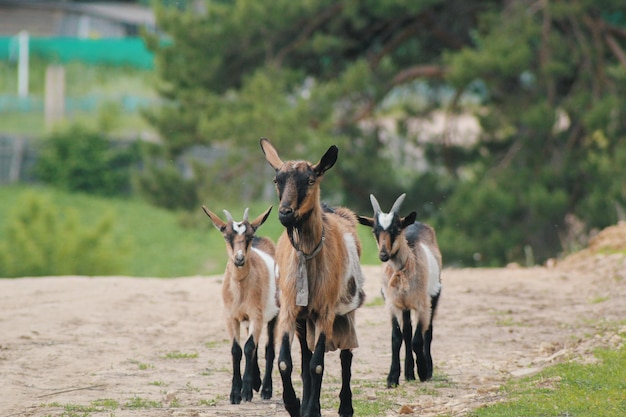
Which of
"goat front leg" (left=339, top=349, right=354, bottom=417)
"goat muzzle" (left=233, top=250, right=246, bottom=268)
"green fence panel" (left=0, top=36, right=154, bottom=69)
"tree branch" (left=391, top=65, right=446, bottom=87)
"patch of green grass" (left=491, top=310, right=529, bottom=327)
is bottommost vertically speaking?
"goat front leg" (left=339, top=349, right=354, bottom=417)

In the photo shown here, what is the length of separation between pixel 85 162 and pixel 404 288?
89.3 ft

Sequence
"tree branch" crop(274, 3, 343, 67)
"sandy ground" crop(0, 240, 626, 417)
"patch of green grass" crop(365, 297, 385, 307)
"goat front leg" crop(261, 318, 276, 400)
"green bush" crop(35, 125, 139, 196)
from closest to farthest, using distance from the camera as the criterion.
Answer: "sandy ground" crop(0, 240, 626, 417)
"goat front leg" crop(261, 318, 276, 400)
"patch of green grass" crop(365, 297, 385, 307)
"tree branch" crop(274, 3, 343, 67)
"green bush" crop(35, 125, 139, 196)

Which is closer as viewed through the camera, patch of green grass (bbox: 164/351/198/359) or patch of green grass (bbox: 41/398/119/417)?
patch of green grass (bbox: 41/398/119/417)

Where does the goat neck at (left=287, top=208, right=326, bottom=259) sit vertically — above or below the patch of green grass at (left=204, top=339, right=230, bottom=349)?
above

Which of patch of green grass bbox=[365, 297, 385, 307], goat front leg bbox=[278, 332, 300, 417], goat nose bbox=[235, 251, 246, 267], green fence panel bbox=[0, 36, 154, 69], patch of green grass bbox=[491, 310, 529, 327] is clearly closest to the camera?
goat front leg bbox=[278, 332, 300, 417]

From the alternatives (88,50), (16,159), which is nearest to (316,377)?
(16,159)

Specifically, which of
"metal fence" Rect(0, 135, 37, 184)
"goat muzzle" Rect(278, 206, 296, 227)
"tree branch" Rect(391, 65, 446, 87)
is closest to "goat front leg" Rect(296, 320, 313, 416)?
"goat muzzle" Rect(278, 206, 296, 227)

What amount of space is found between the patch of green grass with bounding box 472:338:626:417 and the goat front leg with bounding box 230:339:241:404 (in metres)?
1.98

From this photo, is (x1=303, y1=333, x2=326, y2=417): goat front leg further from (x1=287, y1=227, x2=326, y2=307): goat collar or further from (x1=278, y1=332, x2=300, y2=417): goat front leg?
(x1=287, y1=227, x2=326, y2=307): goat collar

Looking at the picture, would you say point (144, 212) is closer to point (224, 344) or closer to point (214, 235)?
point (214, 235)

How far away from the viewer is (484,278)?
15703 mm

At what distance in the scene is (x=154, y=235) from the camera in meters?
33.2

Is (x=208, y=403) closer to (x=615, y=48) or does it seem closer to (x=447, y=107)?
(x=615, y=48)

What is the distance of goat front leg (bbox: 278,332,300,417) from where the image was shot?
296 inches
